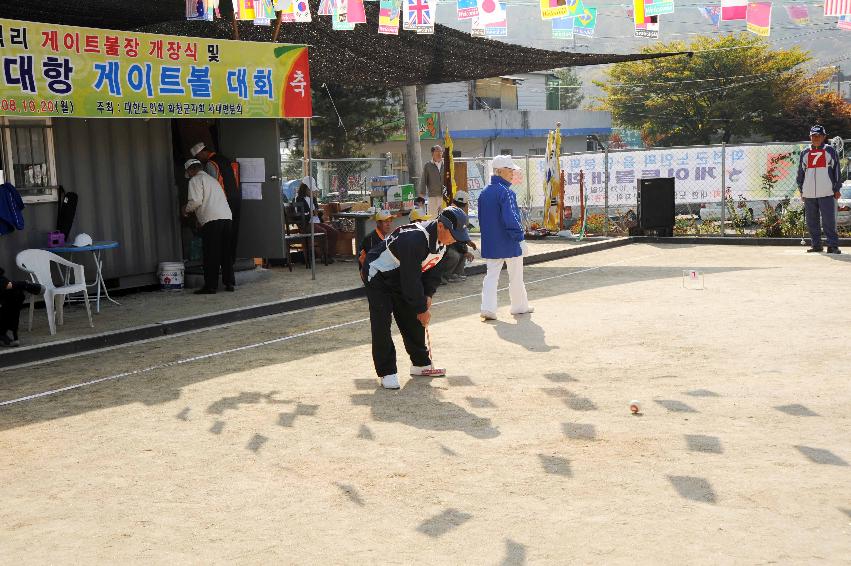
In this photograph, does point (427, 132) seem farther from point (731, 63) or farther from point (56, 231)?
point (56, 231)

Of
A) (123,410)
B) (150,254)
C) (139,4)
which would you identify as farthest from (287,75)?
(123,410)

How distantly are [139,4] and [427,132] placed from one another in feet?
153

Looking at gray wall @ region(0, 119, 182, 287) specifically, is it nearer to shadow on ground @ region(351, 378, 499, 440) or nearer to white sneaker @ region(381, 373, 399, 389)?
white sneaker @ region(381, 373, 399, 389)

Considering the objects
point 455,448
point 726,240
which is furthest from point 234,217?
point 726,240

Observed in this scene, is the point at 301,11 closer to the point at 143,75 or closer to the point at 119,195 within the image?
the point at 143,75

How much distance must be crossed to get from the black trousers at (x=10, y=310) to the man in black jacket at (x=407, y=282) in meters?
4.19

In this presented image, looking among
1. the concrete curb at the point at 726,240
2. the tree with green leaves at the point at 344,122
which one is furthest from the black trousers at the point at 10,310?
the tree with green leaves at the point at 344,122

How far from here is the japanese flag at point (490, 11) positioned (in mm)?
18016

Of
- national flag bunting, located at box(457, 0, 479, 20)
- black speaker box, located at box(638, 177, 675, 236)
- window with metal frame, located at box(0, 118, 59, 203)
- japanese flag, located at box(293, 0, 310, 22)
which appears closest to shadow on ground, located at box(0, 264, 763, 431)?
window with metal frame, located at box(0, 118, 59, 203)

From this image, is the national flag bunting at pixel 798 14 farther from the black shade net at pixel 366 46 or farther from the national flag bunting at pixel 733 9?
the black shade net at pixel 366 46

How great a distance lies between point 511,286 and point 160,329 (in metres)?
4.10

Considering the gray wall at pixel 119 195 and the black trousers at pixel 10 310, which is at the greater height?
the gray wall at pixel 119 195

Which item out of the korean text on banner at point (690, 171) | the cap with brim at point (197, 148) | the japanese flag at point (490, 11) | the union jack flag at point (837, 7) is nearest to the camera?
the cap with brim at point (197, 148)

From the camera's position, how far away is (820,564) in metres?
4.37
